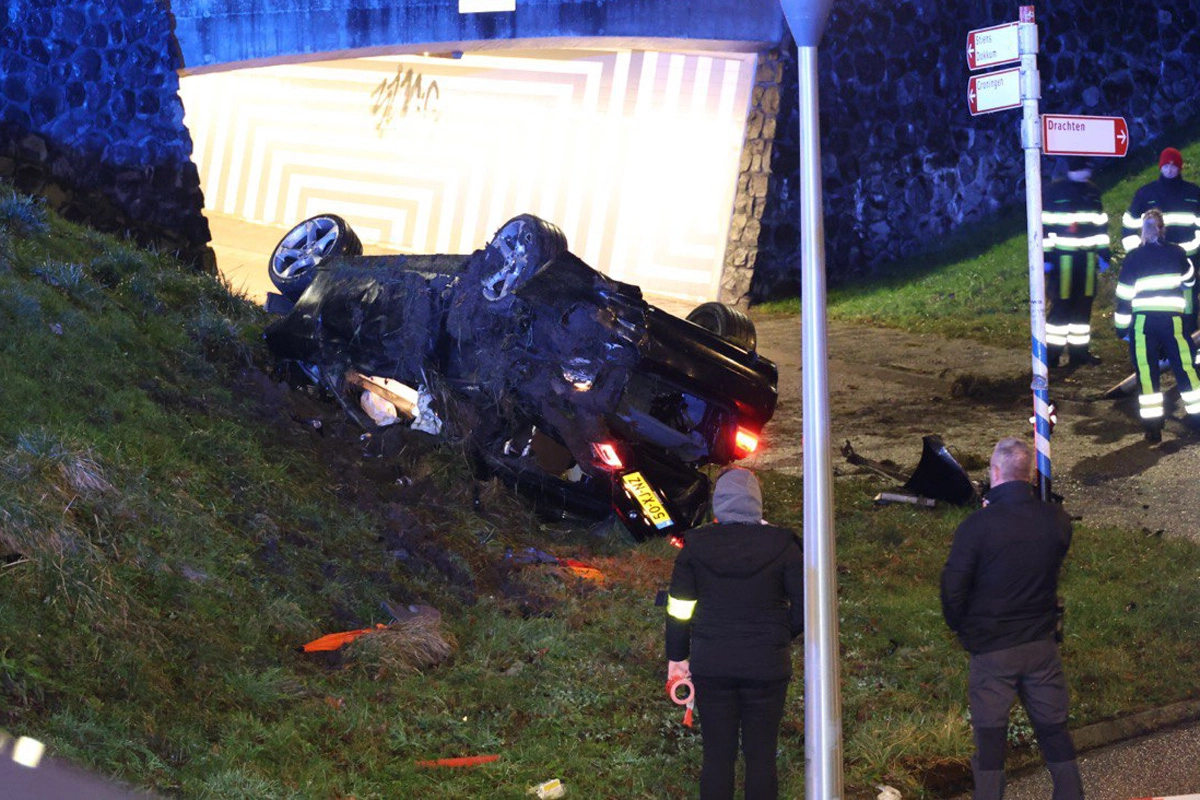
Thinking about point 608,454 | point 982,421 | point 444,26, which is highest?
point 444,26

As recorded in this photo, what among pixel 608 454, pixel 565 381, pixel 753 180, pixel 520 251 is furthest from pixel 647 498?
pixel 753 180

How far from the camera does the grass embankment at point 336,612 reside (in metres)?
5.59

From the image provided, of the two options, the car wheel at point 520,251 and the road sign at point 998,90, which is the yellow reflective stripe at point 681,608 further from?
the car wheel at point 520,251

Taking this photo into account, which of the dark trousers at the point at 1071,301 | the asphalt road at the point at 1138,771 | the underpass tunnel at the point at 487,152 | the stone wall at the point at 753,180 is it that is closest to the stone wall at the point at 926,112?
the stone wall at the point at 753,180

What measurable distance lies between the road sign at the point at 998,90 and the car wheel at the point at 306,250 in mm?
5367

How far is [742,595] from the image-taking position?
5.06 meters

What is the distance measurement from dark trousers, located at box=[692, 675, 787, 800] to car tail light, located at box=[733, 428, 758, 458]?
4.26 metres

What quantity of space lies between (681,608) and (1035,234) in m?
3.92

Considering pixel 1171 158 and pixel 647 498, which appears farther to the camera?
pixel 1171 158

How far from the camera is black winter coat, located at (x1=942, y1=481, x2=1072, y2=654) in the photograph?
5.13 metres

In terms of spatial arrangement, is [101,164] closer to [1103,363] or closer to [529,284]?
[529,284]

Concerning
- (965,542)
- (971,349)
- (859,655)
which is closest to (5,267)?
(859,655)

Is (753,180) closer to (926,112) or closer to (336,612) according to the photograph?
(926,112)

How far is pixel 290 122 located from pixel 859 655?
16.3 m
